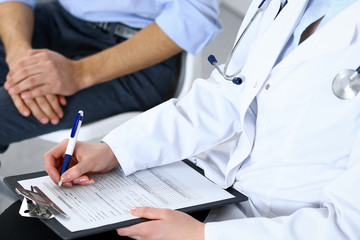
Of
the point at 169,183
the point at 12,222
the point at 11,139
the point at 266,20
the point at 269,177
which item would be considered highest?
the point at 266,20

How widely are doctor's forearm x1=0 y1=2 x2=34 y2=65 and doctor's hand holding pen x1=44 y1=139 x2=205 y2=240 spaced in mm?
625

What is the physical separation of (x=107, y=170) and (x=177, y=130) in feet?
0.53

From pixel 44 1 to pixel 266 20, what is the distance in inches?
40.3

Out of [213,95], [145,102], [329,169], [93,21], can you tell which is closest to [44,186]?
[213,95]

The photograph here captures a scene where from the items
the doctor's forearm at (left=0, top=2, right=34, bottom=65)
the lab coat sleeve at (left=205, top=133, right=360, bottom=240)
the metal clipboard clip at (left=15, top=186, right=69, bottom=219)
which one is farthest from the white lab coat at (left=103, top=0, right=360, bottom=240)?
the doctor's forearm at (left=0, top=2, right=34, bottom=65)

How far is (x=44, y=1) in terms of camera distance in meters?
1.83

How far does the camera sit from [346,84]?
0.84 meters

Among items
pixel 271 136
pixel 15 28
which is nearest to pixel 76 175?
pixel 271 136

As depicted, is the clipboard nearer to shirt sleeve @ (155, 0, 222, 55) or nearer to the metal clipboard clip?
the metal clipboard clip

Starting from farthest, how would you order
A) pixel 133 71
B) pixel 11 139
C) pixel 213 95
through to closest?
pixel 133 71 < pixel 11 139 < pixel 213 95

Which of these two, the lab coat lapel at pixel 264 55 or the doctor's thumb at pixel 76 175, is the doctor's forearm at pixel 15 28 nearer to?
the doctor's thumb at pixel 76 175

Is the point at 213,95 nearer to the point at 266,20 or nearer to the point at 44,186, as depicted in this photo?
the point at 266,20

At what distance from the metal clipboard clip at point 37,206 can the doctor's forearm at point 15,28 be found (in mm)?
728

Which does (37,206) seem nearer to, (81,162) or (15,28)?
(81,162)
